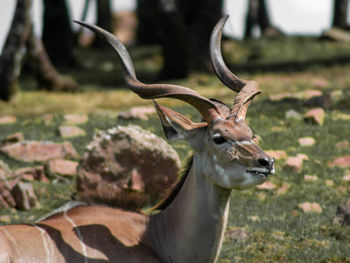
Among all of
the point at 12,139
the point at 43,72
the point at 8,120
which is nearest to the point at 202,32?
the point at 43,72

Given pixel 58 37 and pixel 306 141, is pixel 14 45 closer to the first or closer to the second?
pixel 58 37

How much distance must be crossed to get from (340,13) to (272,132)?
12.7 m

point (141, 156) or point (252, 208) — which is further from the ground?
point (141, 156)

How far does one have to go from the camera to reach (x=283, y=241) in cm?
548

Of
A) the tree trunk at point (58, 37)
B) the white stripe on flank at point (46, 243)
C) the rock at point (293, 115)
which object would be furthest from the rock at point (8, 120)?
the tree trunk at point (58, 37)

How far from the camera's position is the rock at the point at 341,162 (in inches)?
280

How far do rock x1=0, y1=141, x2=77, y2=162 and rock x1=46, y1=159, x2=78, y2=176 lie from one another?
0.34 meters

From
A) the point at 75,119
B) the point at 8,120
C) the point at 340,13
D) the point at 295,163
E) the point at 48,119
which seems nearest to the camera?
the point at 295,163

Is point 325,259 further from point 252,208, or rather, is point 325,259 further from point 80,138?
point 80,138

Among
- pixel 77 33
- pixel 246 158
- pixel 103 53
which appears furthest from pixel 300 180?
pixel 77 33

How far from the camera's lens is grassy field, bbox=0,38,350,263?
5.49m

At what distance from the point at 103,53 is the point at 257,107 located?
11771mm

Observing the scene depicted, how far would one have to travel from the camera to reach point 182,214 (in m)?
4.22

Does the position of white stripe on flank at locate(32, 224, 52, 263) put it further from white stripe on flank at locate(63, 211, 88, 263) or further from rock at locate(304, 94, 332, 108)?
rock at locate(304, 94, 332, 108)
